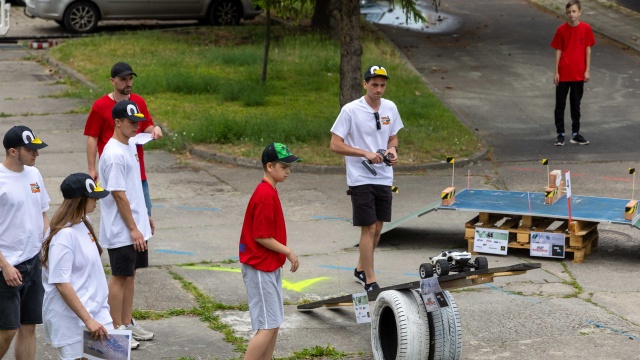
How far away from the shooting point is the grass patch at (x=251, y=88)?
48.0ft

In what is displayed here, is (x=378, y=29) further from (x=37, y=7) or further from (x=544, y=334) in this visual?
(x=544, y=334)

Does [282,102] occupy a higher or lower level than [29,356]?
higher

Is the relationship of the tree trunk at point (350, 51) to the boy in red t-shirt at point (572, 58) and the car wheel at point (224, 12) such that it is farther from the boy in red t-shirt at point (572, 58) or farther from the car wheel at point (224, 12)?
the car wheel at point (224, 12)

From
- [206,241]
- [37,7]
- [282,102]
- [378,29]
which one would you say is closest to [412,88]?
[282,102]

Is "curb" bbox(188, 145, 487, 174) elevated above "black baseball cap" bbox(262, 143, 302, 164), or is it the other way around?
"black baseball cap" bbox(262, 143, 302, 164)

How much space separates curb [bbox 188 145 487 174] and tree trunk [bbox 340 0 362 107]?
1.49 m

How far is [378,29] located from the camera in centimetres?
2438

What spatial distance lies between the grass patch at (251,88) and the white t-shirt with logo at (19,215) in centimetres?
741

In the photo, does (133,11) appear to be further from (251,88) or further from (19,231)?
(19,231)

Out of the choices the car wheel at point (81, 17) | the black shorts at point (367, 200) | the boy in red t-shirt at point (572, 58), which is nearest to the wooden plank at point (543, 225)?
the black shorts at point (367, 200)

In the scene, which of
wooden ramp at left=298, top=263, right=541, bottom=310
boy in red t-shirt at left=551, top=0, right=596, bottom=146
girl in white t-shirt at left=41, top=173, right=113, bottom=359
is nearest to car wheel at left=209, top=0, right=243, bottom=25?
boy in red t-shirt at left=551, top=0, right=596, bottom=146

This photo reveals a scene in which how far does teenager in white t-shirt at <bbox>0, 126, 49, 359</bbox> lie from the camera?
6.32m

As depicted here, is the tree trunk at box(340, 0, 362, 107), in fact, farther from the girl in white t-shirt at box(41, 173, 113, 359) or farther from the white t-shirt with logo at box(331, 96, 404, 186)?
the girl in white t-shirt at box(41, 173, 113, 359)

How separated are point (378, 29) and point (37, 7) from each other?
7.95m
